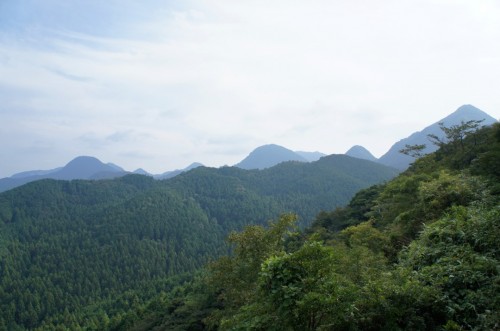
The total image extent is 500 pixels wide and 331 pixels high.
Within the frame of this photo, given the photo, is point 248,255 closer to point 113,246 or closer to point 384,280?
point 384,280

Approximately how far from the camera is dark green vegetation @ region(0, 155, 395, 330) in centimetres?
8875

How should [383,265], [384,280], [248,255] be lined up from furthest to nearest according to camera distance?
[248,255] < [383,265] < [384,280]

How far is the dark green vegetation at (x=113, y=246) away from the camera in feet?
291

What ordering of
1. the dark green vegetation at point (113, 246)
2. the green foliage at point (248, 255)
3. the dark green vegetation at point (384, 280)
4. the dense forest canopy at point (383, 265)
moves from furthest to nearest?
the dark green vegetation at point (113, 246) < the green foliage at point (248, 255) < the dense forest canopy at point (383, 265) < the dark green vegetation at point (384, 280)

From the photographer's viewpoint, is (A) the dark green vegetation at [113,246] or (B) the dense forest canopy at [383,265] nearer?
(B) the dense forest canopy at [383,265]

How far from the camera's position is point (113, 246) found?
131000 mm

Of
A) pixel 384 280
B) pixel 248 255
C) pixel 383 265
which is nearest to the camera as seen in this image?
pixel 384 280

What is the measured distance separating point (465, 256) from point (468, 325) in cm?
301

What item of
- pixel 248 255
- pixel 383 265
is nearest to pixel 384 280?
pixel 383 265

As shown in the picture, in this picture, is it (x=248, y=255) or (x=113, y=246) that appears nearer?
(x=248, y=255)

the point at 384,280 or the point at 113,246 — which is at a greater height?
the point at 384,280

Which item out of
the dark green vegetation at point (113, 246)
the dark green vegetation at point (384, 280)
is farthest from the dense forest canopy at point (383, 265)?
the dark green vegetation at point (113, 246)

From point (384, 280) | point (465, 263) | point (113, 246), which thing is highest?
point (465, 263)

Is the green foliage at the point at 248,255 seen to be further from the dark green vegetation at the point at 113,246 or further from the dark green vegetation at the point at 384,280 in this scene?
the dark green vegetation at the point at 113,246
